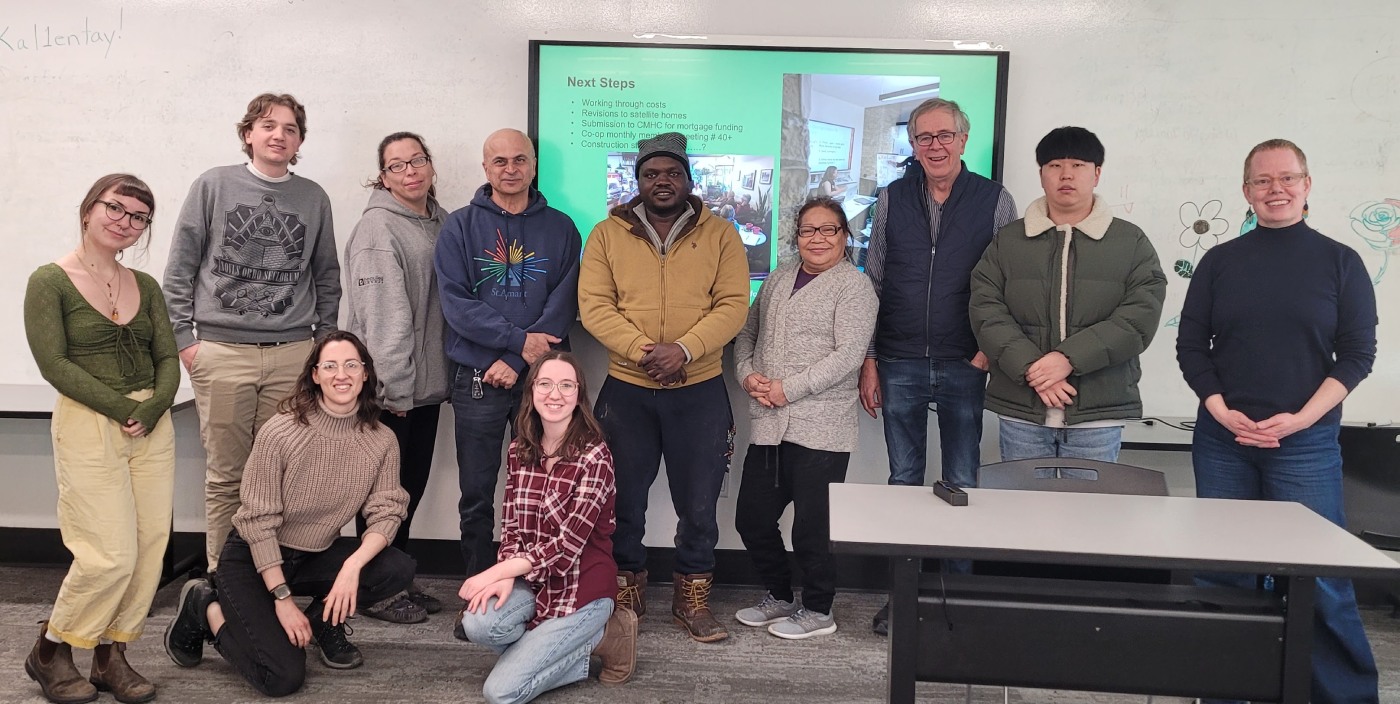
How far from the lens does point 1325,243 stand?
2.44 metres

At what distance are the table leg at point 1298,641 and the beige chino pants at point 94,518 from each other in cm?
276

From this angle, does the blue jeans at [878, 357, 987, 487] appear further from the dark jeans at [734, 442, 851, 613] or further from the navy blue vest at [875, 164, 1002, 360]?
the dark jeans at [734, 442, 851, 613]

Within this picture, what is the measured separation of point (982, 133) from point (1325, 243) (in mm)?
1207

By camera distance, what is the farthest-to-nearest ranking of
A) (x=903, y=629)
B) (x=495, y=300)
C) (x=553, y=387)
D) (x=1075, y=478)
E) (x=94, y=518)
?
(x=495, y=300) → (x=553, y=387) → (x=94, y=518) → (x=1075, y=478) → (x=903, y=629)

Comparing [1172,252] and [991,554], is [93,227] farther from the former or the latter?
[1172,252]

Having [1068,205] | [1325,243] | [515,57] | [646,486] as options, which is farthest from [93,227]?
[1325,243]

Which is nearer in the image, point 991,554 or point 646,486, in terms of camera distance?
point 991,554

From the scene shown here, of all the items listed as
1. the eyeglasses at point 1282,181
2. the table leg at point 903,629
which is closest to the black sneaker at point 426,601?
the table leg at point 903,629

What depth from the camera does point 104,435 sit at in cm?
249

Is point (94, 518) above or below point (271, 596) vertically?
above

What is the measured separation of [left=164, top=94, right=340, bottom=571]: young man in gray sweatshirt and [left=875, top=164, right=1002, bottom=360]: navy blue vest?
1.95 metres

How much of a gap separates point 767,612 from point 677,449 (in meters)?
0.66

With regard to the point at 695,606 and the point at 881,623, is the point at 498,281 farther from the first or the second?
the point at 881,623

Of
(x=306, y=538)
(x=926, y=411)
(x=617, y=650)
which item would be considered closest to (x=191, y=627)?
(x=306, y=538)
